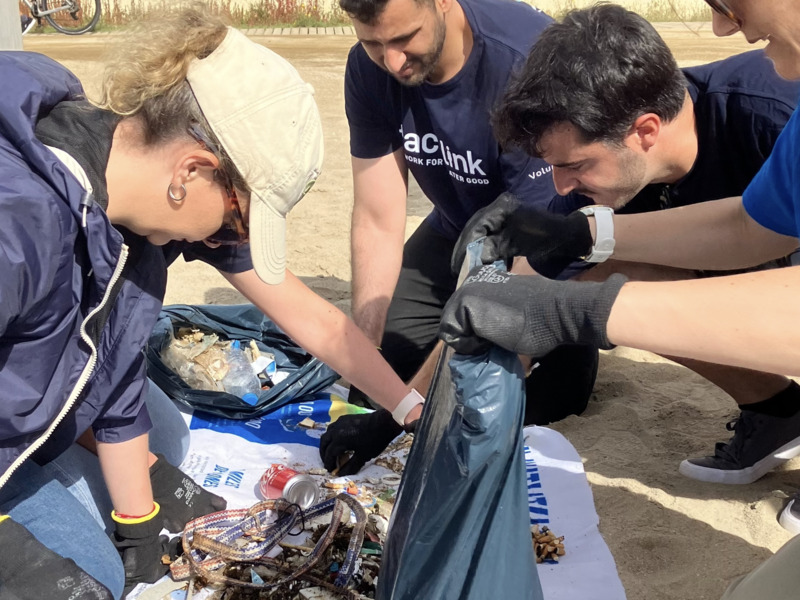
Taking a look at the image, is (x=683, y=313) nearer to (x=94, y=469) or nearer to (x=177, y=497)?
(x=177, y=497)

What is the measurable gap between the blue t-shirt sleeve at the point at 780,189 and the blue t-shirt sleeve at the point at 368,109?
1343mm

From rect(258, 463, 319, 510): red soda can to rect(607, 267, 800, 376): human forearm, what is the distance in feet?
4.20

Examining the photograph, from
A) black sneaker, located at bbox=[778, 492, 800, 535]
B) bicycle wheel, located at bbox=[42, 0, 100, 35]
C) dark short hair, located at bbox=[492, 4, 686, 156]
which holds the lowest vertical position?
bicycle wheel, located at bbox=[42, 0, 100, 35]

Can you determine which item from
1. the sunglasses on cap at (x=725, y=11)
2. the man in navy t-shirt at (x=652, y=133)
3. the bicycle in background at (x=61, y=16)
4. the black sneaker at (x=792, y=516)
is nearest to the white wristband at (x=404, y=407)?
the man in navy t-shirt at (x=652, y=133)

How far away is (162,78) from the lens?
1.58 meters

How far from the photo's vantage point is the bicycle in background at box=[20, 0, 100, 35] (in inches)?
409

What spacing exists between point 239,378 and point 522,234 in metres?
1.41

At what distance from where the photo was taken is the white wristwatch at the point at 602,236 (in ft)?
7.07

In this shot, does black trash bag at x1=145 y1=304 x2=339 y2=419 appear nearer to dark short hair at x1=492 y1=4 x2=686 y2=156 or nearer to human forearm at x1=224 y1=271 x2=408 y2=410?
human forearm at x1=224 y1=271 x2=408 y2=410

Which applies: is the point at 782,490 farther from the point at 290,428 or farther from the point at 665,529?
the point at 290,428

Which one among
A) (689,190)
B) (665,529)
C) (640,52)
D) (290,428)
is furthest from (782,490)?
(290,428)

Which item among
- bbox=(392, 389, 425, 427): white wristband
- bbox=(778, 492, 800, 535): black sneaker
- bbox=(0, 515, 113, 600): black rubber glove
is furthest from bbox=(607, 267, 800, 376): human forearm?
bbox=(0, 515, 113, 600): black rubber glove

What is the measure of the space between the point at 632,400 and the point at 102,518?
1.88 metres

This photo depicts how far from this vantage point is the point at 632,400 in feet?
10.2
